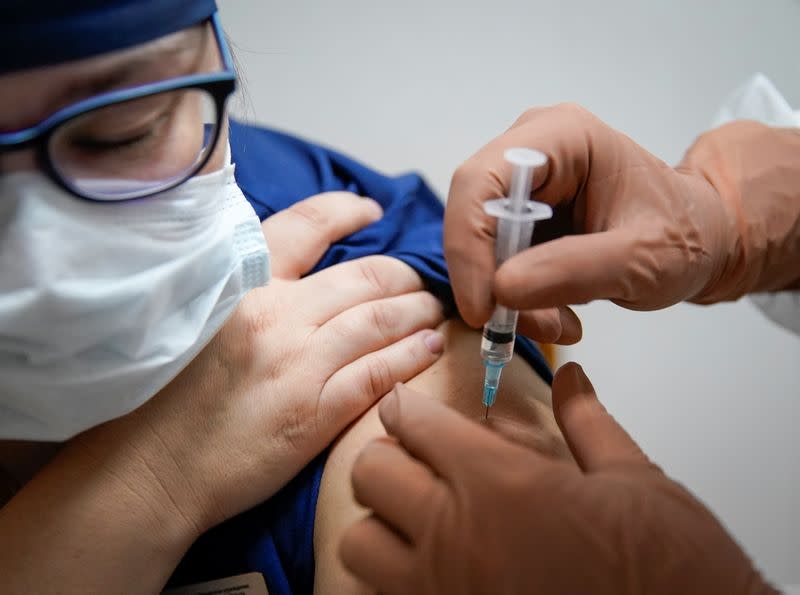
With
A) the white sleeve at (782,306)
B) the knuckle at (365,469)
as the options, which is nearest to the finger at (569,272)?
the knuckle at (365,469)

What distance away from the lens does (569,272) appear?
27.6 inches

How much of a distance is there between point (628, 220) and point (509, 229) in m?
0.19

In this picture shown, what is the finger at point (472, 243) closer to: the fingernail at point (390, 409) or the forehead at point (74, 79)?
the fingernail at point (390, 409)

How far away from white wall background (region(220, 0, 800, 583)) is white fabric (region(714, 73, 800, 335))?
184 millimetres

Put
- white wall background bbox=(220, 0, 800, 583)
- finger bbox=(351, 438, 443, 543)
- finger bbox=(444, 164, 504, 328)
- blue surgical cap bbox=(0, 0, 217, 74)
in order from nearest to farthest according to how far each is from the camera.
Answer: blue surgical cap bbox=(0, 0, 217, 74) < finger bbox=(351, 438, 443, 543) < finger bbox=(444, 164, 504, 328) < white wall background bbox=(220, 0, 800, 583)

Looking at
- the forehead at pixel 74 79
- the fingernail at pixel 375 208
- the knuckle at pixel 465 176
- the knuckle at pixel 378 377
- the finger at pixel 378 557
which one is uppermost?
the forehead at pixel 74 79

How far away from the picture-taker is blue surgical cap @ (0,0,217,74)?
52 cm

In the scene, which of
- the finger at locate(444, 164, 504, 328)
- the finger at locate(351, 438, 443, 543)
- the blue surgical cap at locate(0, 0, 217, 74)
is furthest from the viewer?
the finger at locate(444, 164, 504, 328)

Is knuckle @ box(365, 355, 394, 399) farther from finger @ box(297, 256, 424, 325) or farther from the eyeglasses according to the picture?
the eyeglasses

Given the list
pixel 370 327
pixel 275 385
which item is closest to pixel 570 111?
pixel 370 327

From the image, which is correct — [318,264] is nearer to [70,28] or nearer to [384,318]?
[384,318]

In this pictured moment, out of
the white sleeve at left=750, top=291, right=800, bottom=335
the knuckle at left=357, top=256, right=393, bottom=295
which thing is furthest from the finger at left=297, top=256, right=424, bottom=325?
the white sleeve at left=750, top=291, right=800, bottom=335

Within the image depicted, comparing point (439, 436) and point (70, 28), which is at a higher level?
point (70, 28)

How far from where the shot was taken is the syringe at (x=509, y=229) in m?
0.63
